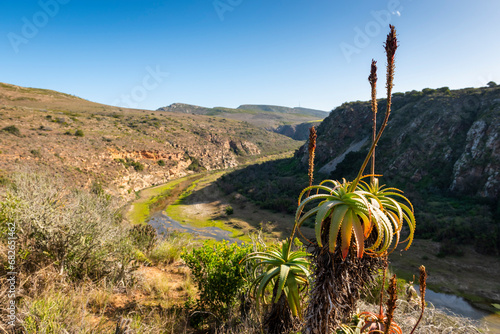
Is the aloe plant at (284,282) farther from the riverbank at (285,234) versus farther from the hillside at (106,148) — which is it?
the hillside at (106,148)

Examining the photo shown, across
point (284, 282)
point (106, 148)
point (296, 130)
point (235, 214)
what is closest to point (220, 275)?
point (284, 282)

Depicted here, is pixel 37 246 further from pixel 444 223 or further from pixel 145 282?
pixel 444 223

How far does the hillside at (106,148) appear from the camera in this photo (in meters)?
24.9

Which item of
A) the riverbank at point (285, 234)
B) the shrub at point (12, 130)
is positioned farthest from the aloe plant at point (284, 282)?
the shrub at point (12, 130)

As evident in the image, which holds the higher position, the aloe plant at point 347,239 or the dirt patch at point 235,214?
the aloe plant at point 347,239

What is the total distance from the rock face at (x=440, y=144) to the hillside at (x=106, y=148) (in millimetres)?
25407

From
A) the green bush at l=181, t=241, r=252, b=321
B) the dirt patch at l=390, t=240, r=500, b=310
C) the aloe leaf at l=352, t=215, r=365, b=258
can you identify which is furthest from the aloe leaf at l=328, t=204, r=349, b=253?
the dirt patch at l=390, t=240, r=500, b=310

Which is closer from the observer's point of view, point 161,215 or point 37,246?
point 37,246

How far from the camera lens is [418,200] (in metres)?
19.9

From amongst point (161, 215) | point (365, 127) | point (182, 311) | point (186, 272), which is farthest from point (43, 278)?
point (365, 127)

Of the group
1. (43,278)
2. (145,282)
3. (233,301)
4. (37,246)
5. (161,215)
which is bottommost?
(161,215)

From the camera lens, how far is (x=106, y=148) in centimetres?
3231

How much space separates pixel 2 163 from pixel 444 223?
3436 centimetres

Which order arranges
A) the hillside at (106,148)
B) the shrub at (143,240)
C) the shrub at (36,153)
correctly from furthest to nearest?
the hillside at (106,148)
the shrub at (36,153)
the shrub at (143,240)
